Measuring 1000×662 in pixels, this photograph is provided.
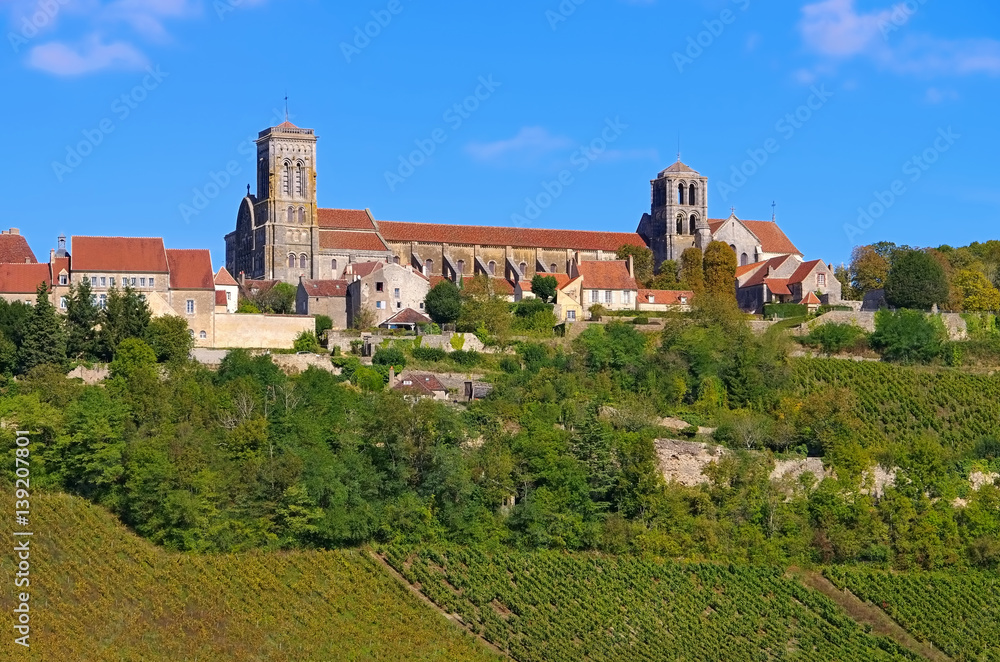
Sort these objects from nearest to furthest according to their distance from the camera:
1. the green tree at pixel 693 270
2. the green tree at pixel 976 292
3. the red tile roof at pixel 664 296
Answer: the green tree at pixel 976 292
the red tile roof at pixel 664 296
the green tree at pixel 693 270

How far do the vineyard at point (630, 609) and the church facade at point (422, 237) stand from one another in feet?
76.2

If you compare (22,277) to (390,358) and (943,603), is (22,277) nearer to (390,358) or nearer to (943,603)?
(390,358)

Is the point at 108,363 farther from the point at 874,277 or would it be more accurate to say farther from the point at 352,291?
the point at 874,277

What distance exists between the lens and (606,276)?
218ft

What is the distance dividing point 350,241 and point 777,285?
53.9 ft

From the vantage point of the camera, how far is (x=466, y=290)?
213 ft

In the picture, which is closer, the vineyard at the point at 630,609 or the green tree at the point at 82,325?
the vineyard at the point at 630,609

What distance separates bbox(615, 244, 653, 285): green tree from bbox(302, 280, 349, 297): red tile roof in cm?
A: 1335

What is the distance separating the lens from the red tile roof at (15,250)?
60.5m

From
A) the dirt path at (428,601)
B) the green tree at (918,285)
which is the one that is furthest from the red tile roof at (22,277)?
the green tree at (918,285)

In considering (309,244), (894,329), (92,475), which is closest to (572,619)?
(92,475)

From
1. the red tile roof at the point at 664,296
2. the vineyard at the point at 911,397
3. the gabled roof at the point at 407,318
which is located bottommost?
the vineyard at the point at 911,397

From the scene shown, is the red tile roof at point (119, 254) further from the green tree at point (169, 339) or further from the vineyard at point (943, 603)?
the vineyard at point (943, 603)

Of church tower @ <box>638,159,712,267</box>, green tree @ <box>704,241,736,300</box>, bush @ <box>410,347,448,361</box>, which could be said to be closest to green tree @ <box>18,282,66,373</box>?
bush @ <box>410,347,448,361</box>
